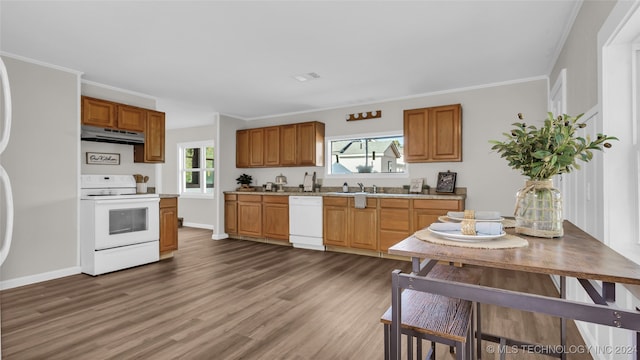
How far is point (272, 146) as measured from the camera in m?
5.98

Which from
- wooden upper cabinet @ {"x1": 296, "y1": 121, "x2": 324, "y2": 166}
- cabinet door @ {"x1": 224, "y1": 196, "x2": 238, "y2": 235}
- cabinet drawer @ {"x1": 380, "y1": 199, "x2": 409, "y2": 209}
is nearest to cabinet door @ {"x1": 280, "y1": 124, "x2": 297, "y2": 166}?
wooden upper cabinet @ {"x1": 296, "y1": 121, "x2": 324, "y2": 166}

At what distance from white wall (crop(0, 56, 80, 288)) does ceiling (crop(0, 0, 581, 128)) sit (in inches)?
12.0

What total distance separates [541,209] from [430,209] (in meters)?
2.73

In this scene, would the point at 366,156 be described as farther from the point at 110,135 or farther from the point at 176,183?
the point at 176,183

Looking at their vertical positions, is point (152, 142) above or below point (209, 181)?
above

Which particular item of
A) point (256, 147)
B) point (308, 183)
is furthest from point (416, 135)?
point (256, 147)

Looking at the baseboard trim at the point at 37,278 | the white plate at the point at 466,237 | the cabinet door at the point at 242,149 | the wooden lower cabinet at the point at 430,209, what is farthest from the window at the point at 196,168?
the white plate at the point at 466,237

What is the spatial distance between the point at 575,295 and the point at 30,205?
5.56 metres

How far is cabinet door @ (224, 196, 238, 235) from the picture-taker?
600 cm

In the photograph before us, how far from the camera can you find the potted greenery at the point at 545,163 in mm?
1353

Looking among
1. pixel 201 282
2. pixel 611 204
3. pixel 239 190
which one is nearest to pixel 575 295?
pixel 611 204

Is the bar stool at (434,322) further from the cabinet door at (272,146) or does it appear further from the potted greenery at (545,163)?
the cabinet door at (272,146)

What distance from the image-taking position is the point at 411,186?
475 centimetres

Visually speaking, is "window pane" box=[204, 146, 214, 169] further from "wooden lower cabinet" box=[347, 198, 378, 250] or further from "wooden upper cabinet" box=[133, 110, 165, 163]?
"wooden lower cabinet" box=[347, 198, 378, 250]
